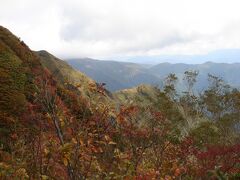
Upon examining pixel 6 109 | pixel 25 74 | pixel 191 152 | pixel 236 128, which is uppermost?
pixel 25 74

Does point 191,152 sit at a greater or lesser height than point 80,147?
lesser

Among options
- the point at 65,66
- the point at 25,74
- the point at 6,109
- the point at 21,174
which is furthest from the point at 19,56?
the point at 65,66

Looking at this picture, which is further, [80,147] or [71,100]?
[71,100]

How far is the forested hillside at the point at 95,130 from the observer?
787 cm

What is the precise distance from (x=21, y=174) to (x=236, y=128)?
66538 millimetres

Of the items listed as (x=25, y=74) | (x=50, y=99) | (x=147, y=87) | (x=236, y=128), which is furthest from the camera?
(x=147, y=87)

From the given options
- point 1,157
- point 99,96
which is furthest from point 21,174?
point 1,157

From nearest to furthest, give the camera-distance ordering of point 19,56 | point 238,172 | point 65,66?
point 238,172 < point 19,56 < point 65,66

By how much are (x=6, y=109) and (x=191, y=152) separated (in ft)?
45.9

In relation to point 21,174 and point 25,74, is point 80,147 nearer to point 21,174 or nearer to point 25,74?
point 21,174

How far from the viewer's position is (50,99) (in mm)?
6941

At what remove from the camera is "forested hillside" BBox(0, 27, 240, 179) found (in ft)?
25.8

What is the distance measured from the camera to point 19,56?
41.1 meters

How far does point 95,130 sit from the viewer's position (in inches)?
318
